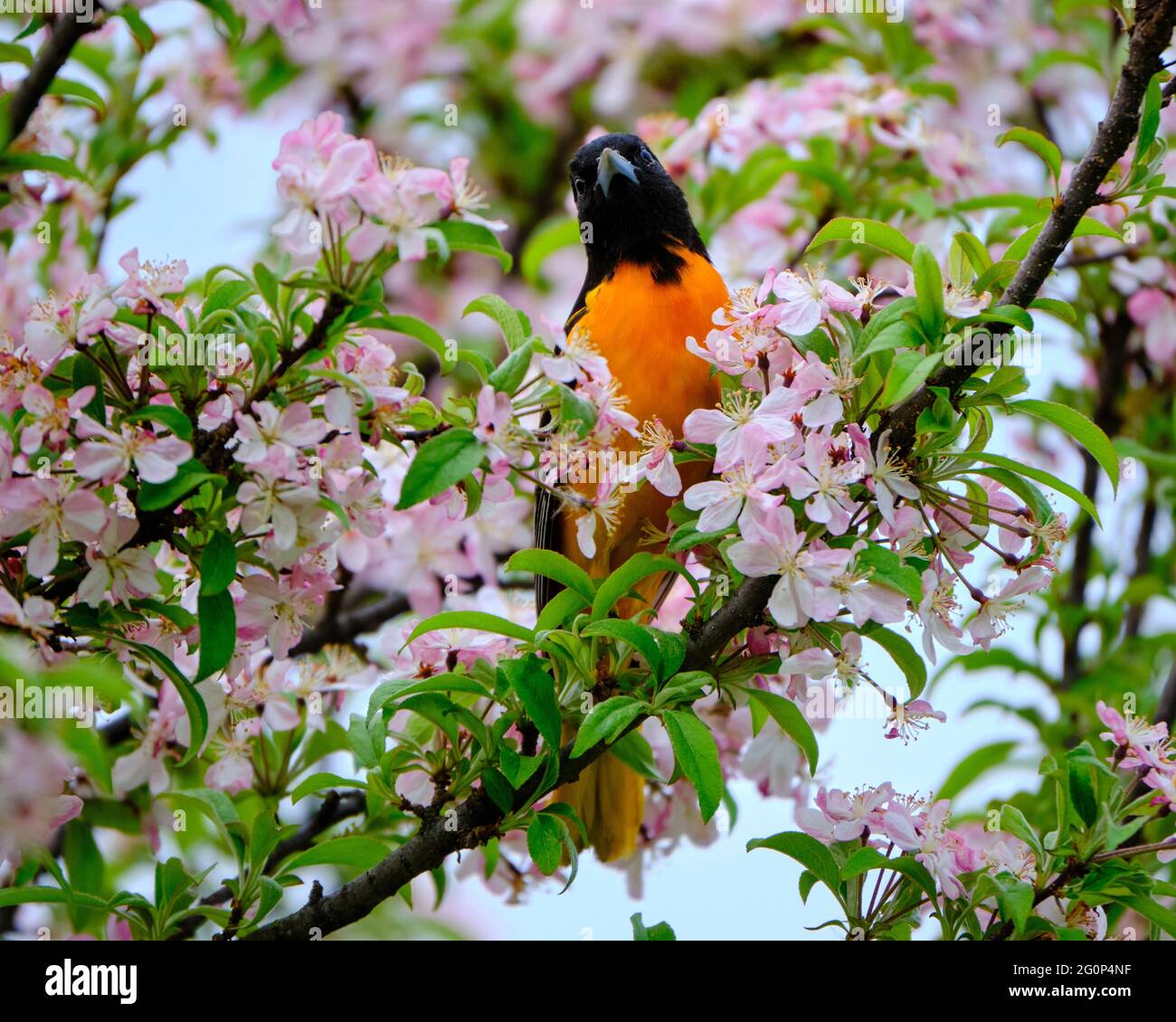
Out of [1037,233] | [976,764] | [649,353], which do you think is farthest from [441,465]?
[976,764]

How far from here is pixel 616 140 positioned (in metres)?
3.29

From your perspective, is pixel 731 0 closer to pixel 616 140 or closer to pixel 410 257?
pixel 616 140

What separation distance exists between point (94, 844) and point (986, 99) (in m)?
3.85

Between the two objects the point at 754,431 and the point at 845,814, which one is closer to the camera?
the point at 754,431

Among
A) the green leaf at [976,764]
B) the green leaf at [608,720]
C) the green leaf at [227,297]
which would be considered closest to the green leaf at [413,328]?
the green leaf at [227,297]

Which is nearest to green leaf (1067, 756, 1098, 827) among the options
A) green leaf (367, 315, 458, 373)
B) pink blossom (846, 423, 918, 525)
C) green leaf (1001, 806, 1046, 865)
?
green leaf (1001, 806, 1046, 865)

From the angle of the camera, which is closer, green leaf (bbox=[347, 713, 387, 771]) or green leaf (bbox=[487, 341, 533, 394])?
green leaf (bbox=[487, 341, 533, 394])

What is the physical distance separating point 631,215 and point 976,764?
1.70 metres

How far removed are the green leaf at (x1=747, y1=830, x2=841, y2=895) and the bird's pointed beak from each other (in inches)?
Result: 65.4

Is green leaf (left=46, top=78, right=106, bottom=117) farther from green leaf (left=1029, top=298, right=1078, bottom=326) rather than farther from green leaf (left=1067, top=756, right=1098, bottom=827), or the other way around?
green leaf (left=1067, top=756, right=1098, bottom=827)

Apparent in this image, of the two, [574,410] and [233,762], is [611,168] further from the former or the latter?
[233,762]

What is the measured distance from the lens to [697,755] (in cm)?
180

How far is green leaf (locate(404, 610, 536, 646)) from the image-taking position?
1887 millimetres

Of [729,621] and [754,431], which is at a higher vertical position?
[754,431]
